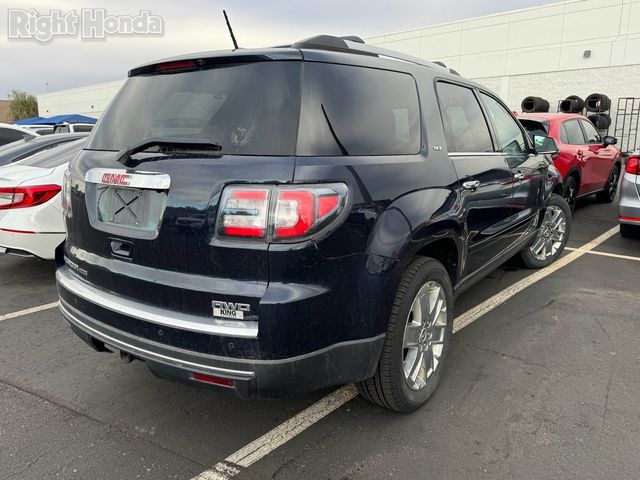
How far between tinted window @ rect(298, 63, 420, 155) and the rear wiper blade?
16.4 inches

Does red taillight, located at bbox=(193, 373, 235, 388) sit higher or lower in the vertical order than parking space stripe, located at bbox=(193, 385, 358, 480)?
higher

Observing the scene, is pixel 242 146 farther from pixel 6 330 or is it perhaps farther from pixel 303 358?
pixel 6 330

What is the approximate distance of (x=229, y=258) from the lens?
1996 mm

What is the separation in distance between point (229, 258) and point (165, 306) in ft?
1.35

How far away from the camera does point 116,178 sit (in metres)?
2.31

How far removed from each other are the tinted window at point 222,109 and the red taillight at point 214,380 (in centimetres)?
95

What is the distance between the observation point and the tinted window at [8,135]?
970 centimetres

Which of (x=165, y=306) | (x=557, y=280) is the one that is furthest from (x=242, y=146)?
(x=557, y=280)

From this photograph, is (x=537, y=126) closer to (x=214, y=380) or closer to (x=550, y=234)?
(x=550, y=234)

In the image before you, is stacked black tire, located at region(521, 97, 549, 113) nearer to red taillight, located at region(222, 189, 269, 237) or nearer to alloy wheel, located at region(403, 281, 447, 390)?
alloy wheel, located at region(403, 281, 447, 390)

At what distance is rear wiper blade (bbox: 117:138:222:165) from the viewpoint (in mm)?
2125

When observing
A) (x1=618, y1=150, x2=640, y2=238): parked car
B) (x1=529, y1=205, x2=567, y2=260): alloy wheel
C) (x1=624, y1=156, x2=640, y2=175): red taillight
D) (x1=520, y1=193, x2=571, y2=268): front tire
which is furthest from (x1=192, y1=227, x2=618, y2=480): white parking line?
(x1=624, y1=156, x2=640, y2=175): red taillight

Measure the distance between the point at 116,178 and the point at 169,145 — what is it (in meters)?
0.32

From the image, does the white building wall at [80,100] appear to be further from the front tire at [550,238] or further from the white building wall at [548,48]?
the front tire at [550,238]
